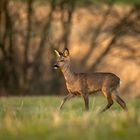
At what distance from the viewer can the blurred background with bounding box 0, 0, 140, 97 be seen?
31.6 m

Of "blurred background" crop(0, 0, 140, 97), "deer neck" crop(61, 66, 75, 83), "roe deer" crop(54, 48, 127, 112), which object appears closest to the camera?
"roe deer" crop(54, 48, 127, 112)

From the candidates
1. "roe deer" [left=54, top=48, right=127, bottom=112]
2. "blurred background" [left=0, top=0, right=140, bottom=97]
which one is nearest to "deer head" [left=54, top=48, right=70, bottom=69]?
"roe deer" [left=54, top=48, right=127, bottom=112]

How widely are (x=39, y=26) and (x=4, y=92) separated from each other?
3566 mm

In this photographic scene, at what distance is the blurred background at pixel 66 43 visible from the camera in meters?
31.6

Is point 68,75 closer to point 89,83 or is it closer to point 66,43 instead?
point 89,83

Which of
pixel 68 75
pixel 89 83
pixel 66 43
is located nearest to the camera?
pixel 89 83

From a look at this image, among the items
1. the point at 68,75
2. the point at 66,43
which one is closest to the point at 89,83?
the point at 68,75

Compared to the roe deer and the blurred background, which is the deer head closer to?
the roe deer

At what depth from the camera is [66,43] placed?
31.6 meters

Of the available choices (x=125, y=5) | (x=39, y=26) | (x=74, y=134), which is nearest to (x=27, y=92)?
(x=39, y=26)

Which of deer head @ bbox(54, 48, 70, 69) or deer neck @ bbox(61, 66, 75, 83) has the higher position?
deer head @ bbox(54, 48, 70, 69)

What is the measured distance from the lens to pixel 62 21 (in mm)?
31641

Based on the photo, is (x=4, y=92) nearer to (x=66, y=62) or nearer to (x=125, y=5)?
(x=125, y=5)

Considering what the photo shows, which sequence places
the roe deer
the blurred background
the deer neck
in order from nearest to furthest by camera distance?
the roe deer → the deer neck → the blurred background
